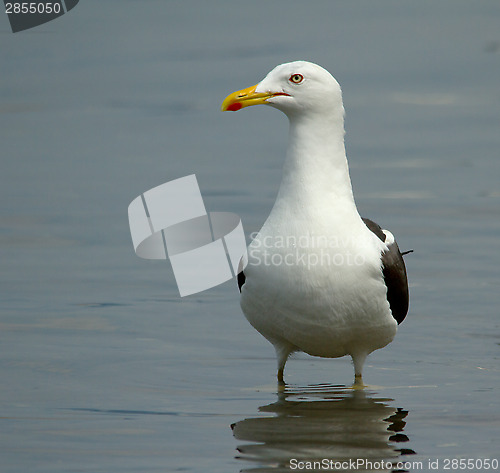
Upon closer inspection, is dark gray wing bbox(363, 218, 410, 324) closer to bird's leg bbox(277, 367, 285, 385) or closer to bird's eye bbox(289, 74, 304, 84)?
bird's leg bbox(277, 367, 285, 385)

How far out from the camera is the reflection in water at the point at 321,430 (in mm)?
7223

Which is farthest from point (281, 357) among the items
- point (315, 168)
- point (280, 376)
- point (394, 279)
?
point (315, 168)

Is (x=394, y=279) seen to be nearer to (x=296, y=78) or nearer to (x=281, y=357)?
(x=281, y=357)

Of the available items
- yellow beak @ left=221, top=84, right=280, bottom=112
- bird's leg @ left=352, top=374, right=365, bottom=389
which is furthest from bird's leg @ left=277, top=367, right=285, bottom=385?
yellow beak @ left=221, top=84, right=280, bottom=112

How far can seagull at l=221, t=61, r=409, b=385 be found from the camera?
8.03m

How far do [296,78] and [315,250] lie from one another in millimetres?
1179

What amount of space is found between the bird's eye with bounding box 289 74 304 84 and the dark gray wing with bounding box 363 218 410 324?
1.26 meters

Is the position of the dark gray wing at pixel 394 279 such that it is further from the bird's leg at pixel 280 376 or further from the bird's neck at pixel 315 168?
the bird's leg at pixel 280 376

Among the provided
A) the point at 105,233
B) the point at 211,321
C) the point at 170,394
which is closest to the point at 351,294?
the point at 170,394

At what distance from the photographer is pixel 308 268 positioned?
7996 mm

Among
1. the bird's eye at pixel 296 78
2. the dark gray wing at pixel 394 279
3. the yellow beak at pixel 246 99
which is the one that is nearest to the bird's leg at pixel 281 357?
the dark gray wing at pixel 394 279

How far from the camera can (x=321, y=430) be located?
25.3 feet

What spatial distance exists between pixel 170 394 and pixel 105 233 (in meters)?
5.11

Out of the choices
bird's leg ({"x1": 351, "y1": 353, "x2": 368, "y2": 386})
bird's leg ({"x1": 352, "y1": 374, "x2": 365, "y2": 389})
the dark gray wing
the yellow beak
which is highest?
the yellow beak
